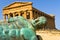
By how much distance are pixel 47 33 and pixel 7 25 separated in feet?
101

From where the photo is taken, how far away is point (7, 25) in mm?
5398

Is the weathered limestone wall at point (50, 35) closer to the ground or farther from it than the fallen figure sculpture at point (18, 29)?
closer to the ground

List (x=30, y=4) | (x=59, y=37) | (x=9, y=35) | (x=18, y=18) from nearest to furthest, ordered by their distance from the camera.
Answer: (x=9, y=35) → (x=18, y=18) → (x=59, y=37) → (x=30, y=4)

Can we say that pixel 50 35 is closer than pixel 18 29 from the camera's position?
No

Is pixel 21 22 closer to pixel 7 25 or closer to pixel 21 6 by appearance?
pixel 7 25

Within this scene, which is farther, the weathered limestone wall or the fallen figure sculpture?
the weathered limestone wall

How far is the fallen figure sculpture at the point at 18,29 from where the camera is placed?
16.9 feet

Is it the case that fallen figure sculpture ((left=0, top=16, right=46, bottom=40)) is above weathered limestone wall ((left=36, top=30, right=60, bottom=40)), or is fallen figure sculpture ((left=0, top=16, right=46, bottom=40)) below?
above

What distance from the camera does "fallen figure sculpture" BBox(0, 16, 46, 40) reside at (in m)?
5.16

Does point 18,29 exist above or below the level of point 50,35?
above

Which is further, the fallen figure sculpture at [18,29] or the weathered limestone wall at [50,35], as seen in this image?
the weathered limestone wall at [50,35]

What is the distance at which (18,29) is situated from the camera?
5.30 metres

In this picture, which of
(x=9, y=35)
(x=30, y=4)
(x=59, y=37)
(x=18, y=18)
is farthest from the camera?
(x=30, y=4)

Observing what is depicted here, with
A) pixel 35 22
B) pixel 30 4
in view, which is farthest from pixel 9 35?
pixel 30 4
